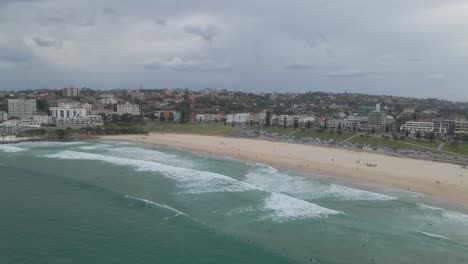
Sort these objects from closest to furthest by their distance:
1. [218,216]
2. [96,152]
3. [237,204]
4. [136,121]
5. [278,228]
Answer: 1. [278,228]
2. [218,216]
3. [237,204]
4. [96,152]
5. [136,121]

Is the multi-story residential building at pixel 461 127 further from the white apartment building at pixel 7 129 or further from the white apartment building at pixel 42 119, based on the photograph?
the white apartment building at pixel 42 119

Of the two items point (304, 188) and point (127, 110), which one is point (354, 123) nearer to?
point (304, 188)

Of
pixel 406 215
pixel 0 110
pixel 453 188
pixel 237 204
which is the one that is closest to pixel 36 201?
pixel 237 204

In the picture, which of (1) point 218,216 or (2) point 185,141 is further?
(2) point 185,141

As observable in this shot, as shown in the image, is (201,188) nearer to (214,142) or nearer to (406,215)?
(406,215)

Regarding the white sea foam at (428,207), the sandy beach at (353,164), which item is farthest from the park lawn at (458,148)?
the white sea foam at (428,207)

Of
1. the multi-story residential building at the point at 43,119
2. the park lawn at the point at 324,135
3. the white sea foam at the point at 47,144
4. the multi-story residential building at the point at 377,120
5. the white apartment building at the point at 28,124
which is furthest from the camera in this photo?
the multi-story residential building at the point at 43,119

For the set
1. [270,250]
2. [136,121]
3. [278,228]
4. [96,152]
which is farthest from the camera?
[136,121]

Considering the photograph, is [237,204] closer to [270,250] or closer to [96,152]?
[270,250]
